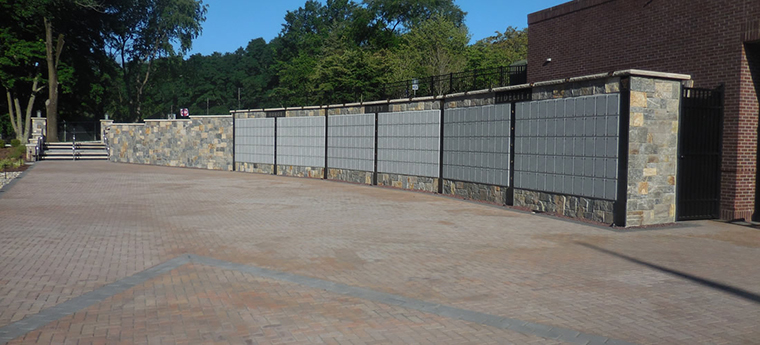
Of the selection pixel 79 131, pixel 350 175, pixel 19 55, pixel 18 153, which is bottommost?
pixel 350 175

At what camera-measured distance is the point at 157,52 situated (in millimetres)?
60188

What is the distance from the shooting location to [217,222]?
40.0 feet

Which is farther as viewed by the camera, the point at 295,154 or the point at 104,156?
the point at 104,156

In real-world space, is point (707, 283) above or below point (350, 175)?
below

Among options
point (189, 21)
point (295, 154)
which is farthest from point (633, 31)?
point (189, 21)

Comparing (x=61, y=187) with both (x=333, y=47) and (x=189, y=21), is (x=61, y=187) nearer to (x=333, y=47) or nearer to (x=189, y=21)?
(x=189, y=21)

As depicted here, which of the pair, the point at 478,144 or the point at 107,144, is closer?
the point at 478,144

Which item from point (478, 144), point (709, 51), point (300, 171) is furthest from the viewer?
point (300, 171)

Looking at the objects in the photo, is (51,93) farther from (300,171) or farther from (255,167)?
(300,171)

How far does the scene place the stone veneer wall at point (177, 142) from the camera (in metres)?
29.6

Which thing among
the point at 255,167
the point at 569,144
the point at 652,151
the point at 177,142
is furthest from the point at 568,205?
the point at 177,142

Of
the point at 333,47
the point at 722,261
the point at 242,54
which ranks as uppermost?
the point at 242,54

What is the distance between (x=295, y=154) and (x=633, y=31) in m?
14.5

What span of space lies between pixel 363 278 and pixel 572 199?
7.41 m
